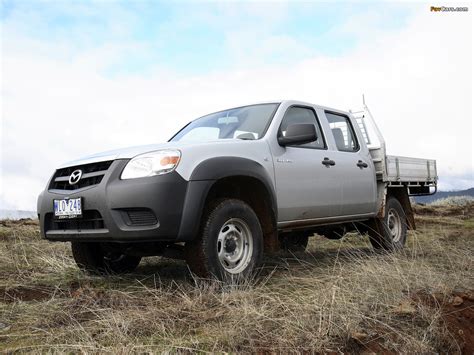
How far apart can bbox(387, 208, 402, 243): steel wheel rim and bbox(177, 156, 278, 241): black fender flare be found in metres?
3.60

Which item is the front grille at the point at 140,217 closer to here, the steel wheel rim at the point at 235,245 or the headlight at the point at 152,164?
the headlight at the point at 152,164

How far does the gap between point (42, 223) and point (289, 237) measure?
3.36m

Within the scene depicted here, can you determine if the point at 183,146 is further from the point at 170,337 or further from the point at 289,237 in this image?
the point at 289,237

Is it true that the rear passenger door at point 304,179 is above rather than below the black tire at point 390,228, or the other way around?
above

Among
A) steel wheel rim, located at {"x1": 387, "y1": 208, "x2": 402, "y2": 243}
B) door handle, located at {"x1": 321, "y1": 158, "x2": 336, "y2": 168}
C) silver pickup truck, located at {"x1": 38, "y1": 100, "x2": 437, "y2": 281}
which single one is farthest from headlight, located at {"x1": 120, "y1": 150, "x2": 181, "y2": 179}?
steel wheel rim, located at {"x1": 387, "y1": 208, "x2": 402, "y2": 243}

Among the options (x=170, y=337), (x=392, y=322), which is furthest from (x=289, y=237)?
(x=170, y=337)

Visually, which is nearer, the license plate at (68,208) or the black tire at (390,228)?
the license plate at (68,208)

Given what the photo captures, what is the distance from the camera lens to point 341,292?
335cm

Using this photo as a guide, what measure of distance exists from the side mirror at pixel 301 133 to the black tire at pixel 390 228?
2.60 metres

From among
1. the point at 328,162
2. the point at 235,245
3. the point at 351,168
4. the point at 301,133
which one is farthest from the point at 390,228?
the point at 235,245

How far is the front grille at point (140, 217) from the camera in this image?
3.54 metres

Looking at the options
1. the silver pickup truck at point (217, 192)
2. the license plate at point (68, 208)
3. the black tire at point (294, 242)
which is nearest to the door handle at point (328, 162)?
the silver pickup truck at point (217, 192)

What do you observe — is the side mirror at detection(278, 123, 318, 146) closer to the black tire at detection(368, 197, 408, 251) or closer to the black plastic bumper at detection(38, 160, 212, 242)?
the black plastic bumper at detection(38, 160, 212, 242)

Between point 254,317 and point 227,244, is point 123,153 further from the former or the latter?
point 254,317
